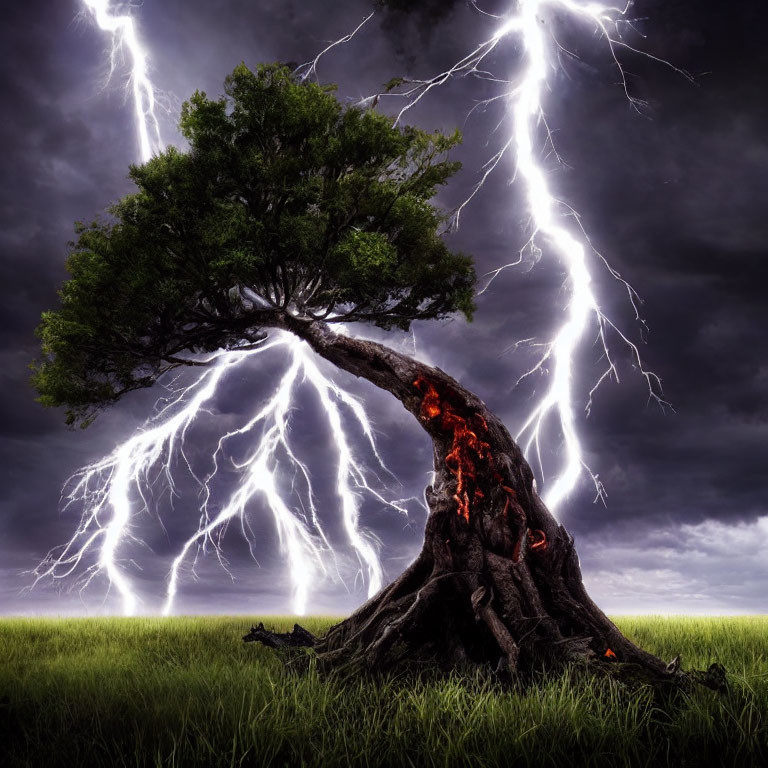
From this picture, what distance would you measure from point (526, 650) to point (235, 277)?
234 inches

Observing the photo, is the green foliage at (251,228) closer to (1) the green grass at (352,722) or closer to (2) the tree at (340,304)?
(2) the tree at (340,304)

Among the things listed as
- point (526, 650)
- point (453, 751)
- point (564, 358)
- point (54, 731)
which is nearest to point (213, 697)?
point (54, 731)

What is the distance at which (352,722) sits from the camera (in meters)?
4.19

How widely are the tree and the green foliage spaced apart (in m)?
0.03

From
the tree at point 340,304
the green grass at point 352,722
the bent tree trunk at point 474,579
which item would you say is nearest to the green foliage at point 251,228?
the tree at point 340,304

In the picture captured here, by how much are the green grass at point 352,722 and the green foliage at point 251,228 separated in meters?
4.62

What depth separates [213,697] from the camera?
475cm

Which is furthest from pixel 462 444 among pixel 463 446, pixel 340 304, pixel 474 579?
pixel 340 304

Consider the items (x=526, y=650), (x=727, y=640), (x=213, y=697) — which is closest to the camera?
(x=213, y=697)

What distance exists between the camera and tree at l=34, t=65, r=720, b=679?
6.55m

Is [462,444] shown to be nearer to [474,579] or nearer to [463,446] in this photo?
[463,446]

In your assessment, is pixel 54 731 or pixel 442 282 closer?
pixel 54 731

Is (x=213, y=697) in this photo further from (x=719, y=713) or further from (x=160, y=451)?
(x=160, y=451)

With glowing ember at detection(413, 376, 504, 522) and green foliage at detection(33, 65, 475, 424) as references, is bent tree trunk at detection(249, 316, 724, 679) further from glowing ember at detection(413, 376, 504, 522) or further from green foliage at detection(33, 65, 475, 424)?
green foliage at detection(33, 65, 475, 424)
